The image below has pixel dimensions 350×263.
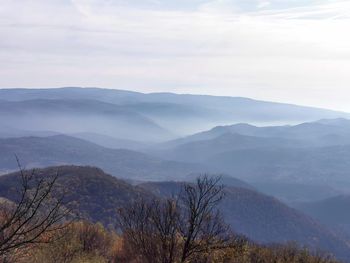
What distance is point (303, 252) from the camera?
4884cm

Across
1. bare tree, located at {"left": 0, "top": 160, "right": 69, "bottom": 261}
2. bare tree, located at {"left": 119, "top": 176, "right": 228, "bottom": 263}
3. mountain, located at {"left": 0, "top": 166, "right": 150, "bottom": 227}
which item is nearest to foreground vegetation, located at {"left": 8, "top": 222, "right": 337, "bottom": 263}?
bare tree, located at {"left": 119, "top": 176, "right": 228, "bottom": 263}

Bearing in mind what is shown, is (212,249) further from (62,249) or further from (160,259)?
(62,249)

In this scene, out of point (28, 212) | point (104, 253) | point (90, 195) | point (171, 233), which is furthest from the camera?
point (90, 195)

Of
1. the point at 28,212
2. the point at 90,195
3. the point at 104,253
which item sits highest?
the point at 28,212

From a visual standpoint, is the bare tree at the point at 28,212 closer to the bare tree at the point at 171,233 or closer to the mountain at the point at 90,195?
the bare tree at the point at 171,233

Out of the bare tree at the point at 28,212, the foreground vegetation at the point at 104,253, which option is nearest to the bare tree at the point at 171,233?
the foreground vegetation at the point at 104,253

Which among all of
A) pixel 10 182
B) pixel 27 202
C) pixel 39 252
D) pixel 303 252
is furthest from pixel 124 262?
pixel 10 182

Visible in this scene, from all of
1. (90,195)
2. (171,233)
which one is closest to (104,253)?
(171,233)

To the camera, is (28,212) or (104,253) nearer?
(28,212)

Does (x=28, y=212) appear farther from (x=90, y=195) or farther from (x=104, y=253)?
(x=90, y=195)

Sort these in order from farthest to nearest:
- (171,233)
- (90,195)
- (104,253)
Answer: (90,195) < (104,253) < (171,233)

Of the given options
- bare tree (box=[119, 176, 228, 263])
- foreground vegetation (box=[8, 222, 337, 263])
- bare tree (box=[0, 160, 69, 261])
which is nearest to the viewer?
bare tree (box=[0, 160, 69, 261])

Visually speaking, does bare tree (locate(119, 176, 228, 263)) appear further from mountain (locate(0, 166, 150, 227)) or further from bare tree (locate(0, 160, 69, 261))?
mountain (locate(0, 166, 150, 227))

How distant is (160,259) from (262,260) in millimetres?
25459
